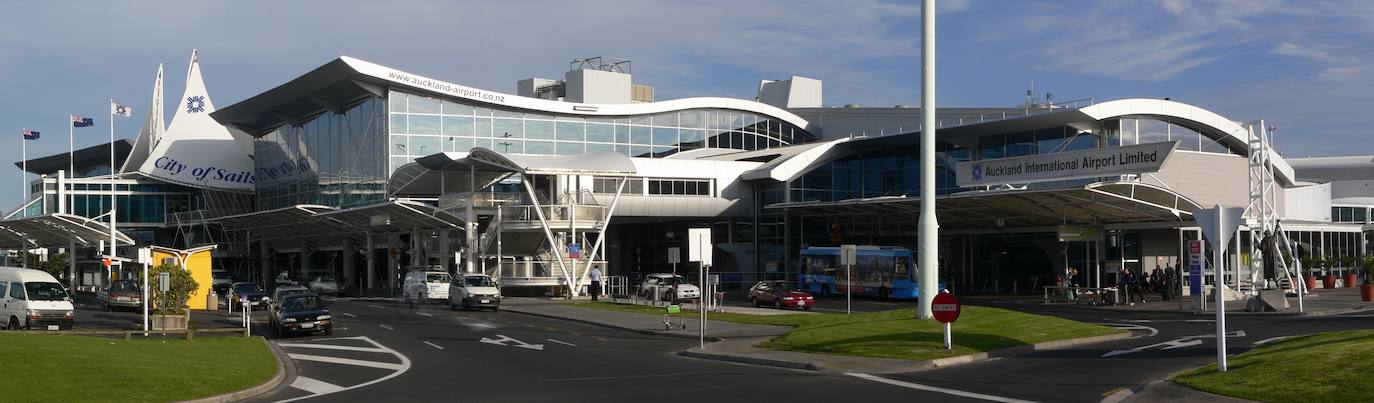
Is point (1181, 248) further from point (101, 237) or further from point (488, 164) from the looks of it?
point (101, 237)

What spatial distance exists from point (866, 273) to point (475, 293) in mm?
18918

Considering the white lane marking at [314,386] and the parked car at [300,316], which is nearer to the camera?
the white lane marking at [314,386]

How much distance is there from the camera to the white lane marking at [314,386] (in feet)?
61.8

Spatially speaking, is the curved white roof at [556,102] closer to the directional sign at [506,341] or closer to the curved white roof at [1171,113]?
the curved white roof at [1171,113]

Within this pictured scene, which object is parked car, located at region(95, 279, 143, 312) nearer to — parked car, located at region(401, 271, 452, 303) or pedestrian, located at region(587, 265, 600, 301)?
parked car, located at region(401, 271, 452, 303)

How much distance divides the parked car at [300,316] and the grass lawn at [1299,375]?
Result: 22764 mm

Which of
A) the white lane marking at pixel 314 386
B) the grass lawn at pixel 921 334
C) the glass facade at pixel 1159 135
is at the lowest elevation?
the white lane marking at pixel 314 386

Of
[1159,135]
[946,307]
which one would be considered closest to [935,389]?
[946,307]

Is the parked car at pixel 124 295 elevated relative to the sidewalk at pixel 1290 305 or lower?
elevated

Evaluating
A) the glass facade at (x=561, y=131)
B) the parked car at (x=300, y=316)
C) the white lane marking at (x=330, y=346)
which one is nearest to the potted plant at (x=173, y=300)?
the parked car at (x=300, y=316)

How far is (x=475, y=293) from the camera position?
149 ft

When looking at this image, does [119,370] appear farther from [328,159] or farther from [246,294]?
[328,159]

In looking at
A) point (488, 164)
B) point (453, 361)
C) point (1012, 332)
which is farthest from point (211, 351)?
point (488, 164)

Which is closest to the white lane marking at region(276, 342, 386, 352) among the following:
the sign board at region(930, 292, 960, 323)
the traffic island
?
the traffic island
